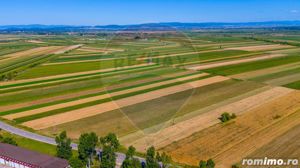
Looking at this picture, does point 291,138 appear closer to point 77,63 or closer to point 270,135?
point 270,135

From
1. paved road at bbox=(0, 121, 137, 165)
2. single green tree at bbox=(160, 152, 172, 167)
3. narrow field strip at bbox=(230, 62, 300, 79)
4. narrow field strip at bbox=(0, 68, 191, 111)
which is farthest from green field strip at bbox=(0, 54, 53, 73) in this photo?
single green tree at bbox=(160, 152, 172, 167)

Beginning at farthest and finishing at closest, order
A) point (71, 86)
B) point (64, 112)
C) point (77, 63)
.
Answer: point (77, 63) → point (71, 86) → point (64, 112)

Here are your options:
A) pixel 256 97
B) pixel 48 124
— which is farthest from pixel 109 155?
pixel 256 97

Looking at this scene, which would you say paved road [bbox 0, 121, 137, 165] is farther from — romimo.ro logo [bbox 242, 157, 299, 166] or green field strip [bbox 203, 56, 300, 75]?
green field strip [bbox 203, 56, 300, 75]

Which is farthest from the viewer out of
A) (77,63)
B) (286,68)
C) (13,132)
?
(77,63)

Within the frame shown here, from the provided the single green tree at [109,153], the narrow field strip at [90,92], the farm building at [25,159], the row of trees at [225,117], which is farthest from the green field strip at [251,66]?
the farm building at [25,159]

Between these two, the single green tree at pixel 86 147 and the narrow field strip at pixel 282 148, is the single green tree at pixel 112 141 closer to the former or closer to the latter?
the single green tree at pixel 86 147

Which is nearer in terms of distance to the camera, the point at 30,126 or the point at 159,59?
the point at 30,126
